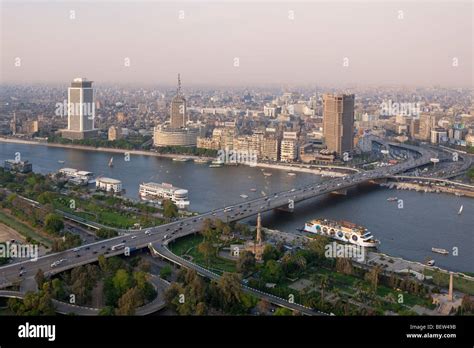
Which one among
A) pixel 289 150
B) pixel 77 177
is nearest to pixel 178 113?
pixel 289 150

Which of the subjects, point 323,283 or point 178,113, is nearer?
point 323,283

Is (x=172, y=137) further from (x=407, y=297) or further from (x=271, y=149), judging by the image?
(x=407, y=297)

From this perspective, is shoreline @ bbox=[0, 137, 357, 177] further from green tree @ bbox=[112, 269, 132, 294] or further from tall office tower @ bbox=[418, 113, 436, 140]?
green tree @ bbox=[112, 269, 132, 294]

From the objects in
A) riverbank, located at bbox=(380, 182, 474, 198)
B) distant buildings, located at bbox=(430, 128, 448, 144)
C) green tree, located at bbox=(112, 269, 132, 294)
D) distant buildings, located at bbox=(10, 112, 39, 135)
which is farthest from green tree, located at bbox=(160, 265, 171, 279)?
distant buildings, located at bbox=(10, 112, 39, 135)

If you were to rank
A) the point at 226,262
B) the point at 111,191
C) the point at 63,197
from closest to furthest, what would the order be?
1. the point at 226,262
2. the point at 63,197
3. the point at 111,191

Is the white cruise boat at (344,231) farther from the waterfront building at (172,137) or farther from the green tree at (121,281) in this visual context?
the waterfront building at (172,137)
